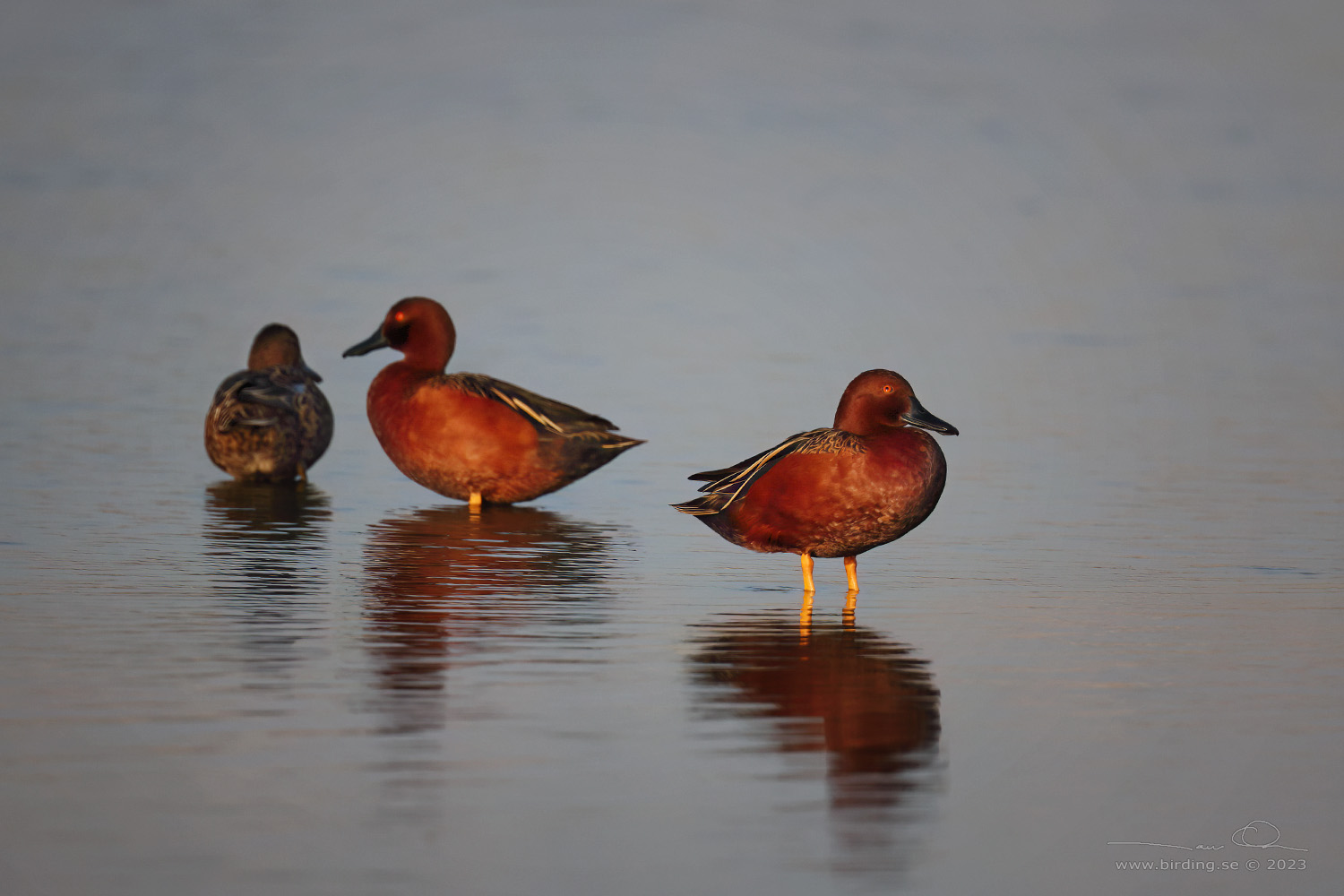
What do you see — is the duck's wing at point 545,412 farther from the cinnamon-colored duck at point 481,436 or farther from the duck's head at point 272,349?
the duck's head at point 272,349

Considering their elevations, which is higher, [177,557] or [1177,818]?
[177,557]

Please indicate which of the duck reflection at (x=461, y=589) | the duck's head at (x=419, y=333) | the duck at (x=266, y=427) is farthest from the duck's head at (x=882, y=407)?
the duck at (x=266, y=427)

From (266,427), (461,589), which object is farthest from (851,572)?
(266,427)

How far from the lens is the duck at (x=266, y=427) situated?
1155 cm

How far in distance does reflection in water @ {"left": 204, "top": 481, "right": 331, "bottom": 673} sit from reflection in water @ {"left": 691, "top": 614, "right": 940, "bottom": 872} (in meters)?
1.76

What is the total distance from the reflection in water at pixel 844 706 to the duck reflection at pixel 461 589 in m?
0.87

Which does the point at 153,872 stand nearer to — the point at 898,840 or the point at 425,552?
the point at 898,840

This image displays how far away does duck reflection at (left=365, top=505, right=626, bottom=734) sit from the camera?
20.1 feet

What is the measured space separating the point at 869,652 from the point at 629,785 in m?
1.95

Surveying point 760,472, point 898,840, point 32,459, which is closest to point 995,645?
point 760,472

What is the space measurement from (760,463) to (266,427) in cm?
489

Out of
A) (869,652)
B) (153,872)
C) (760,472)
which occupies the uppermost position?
(760,472)

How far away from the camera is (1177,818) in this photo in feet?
15.8
